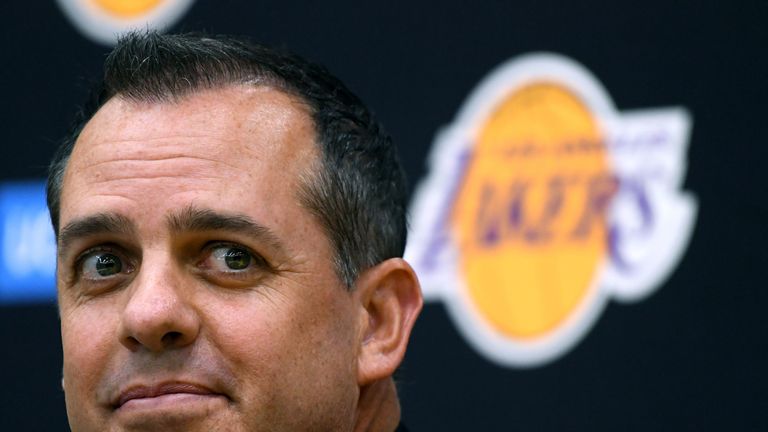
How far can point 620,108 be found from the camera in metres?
2.35

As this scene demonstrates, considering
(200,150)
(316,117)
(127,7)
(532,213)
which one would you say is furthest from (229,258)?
(127,7)

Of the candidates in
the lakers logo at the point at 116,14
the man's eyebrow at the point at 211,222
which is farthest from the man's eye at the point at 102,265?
the lakers logo at the point at 116,14

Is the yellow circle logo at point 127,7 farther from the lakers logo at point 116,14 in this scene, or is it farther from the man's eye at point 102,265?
the man's eye at point 102,265

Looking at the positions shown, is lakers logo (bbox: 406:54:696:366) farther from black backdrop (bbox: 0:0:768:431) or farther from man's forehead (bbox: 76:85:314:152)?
man's forehead (bbox: 76:85:314:152)

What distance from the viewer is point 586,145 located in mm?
2369

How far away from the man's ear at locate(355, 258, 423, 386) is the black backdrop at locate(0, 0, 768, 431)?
0.62 m

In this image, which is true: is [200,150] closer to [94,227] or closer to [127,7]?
[94,227]

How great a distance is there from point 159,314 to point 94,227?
0.20 m

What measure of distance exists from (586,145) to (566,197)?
0.34ft

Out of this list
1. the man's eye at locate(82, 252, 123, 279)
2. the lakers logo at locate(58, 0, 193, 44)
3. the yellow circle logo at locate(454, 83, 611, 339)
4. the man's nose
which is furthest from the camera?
the lakers logo at locate(58, 0, 193, 44)

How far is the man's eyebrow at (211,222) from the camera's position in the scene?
1.63m

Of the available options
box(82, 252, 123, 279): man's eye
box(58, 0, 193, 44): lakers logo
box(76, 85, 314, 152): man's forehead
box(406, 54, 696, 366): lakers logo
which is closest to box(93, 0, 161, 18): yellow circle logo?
box(58, 0, 193, 44): lakers logo

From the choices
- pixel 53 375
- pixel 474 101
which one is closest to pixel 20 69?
pixel 53 375

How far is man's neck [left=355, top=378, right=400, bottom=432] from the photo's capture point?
5.97ft
